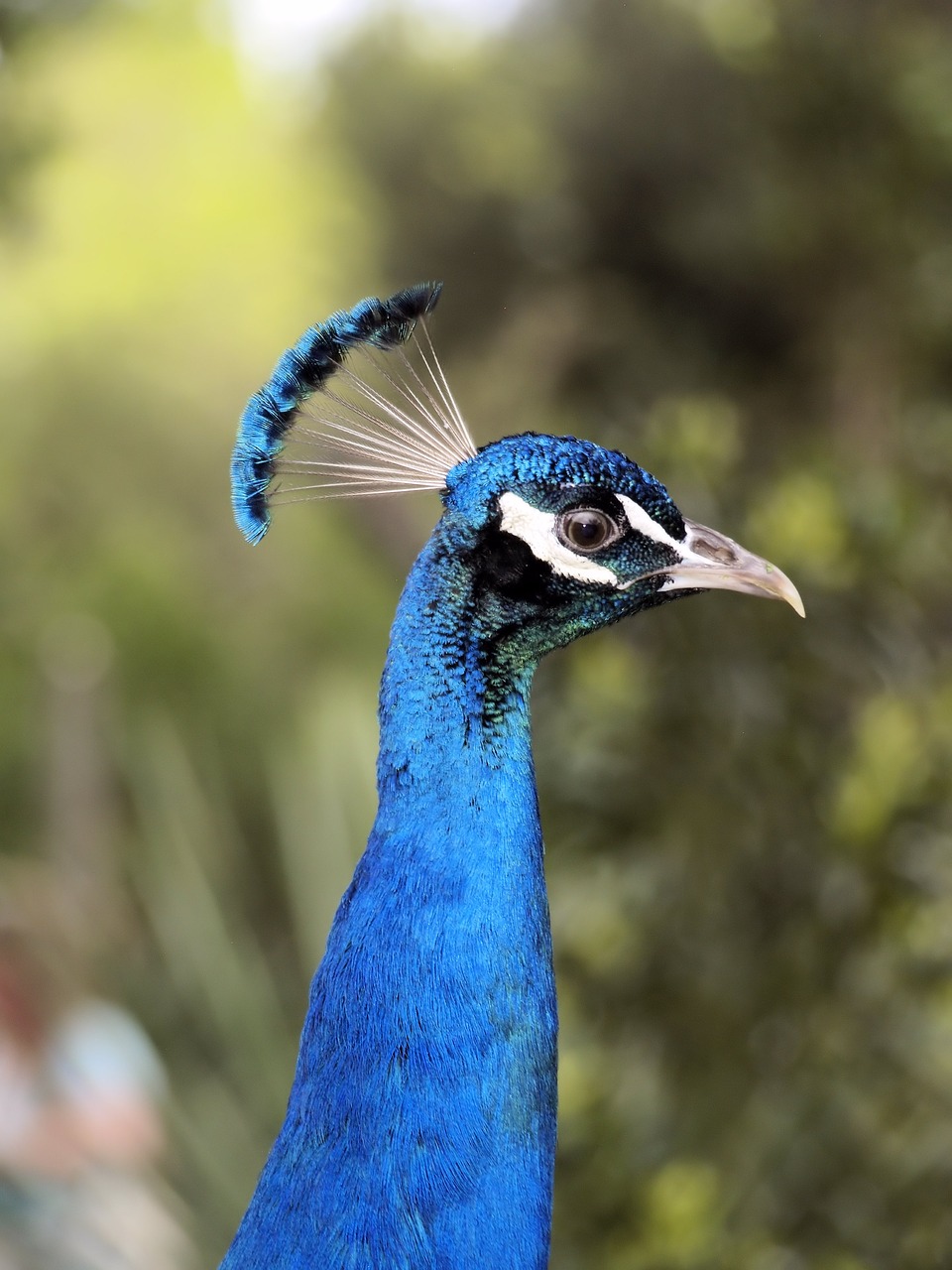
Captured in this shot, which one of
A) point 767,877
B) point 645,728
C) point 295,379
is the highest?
point 645,728

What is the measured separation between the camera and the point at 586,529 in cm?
77

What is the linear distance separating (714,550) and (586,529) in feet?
0.25

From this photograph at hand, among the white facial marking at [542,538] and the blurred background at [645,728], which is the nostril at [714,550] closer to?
the white facial marking at [542,538]

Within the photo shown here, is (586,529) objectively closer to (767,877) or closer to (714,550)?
(714,550)

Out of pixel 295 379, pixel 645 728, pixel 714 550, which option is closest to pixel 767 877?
pixel 645 728

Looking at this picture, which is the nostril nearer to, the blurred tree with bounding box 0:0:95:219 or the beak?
the beak

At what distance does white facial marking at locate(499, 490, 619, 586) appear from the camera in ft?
2.50

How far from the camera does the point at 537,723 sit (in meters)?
1.77

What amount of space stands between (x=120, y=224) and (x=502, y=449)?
791 centimetres

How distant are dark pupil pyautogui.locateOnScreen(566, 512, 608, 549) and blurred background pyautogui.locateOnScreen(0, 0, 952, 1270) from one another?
2.78 feet

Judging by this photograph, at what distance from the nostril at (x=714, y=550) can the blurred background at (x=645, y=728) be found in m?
0.80

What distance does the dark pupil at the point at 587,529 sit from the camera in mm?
768

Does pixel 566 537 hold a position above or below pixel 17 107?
below

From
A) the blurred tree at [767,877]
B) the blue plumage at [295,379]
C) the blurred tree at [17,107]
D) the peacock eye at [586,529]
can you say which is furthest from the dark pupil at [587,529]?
the blurred tree at [17,107]
